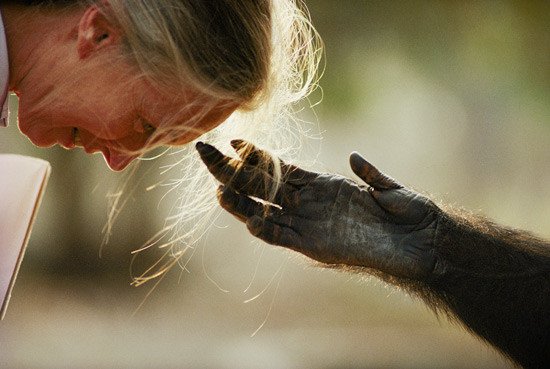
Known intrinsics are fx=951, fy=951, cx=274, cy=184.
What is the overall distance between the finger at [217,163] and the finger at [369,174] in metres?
0.26

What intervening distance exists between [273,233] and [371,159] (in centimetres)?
529

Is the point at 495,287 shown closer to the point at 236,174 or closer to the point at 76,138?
the point at 236,174

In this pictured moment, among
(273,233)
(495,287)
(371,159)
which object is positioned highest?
(495,287)

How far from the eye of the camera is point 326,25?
7.44 m

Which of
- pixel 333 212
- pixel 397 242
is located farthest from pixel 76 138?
pixel 397 242

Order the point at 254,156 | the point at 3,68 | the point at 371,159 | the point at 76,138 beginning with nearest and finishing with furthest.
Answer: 1. the point at 3,68
2. the point at 76,138
3. the point at 254,156
4. the point at 371,159

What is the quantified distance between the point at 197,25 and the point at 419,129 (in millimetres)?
5929

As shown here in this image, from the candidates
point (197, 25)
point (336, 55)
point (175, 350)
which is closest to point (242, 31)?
point (197, 25)

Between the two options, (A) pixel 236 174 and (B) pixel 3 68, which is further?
(A) pixel 236 174

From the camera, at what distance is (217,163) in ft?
6.85

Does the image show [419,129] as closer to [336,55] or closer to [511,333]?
[336,55]

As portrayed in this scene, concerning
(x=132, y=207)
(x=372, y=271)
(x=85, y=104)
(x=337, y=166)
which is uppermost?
(x=85, y=104)

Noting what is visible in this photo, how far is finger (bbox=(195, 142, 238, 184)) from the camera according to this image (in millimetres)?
2068

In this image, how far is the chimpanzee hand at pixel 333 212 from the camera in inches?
83.1
